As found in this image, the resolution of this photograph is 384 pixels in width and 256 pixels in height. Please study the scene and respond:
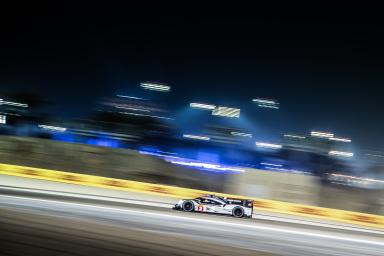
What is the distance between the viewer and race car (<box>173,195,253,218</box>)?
18.0 m

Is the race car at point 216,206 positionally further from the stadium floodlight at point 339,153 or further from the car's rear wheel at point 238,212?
the stadium floodlight at point 339,153

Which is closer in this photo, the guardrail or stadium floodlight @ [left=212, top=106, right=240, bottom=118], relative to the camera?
the guardrail

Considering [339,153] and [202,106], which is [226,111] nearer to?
[202,106]

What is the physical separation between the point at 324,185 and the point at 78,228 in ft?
67.9

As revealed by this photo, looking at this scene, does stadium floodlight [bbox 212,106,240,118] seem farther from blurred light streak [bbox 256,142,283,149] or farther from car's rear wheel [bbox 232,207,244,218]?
car's rear wheel [bbox 232,207,244,218]

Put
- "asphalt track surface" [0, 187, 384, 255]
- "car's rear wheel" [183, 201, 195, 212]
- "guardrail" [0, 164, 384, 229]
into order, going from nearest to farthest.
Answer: "asphalt track surface" [0, 187, 384, 255], "car's rear wheel" [183, 201, 195, 212], "guardrail" [0, 164, 384, 229]

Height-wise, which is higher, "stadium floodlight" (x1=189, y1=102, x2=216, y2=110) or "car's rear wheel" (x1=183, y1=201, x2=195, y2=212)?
"stadium floodlight" (x1=189, y1=102, x2=216, y2=110)

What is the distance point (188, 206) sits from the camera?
705 inches

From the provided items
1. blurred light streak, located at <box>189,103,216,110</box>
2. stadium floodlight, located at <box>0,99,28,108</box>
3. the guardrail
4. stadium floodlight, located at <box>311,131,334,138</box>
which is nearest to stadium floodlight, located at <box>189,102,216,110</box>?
blurred light streak, located at <box>189,103,216,110</box>

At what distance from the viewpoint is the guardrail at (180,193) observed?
21.2m

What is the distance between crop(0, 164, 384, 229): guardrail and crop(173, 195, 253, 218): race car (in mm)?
2547

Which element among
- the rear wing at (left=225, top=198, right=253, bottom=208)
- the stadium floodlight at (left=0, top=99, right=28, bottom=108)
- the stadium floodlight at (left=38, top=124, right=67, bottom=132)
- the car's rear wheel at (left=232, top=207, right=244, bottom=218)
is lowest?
the car's rear wheel at (left=232, top=207, right=244, bottom=218)

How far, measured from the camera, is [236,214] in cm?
1839

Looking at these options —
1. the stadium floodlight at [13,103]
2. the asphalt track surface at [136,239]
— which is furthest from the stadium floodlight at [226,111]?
the asphalt track surface at [136,239]
